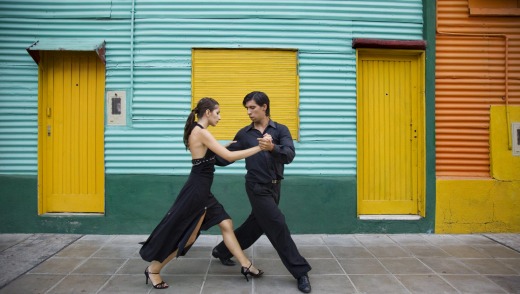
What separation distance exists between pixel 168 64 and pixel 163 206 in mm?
2217

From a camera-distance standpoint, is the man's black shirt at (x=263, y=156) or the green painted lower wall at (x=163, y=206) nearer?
the man's black shirt at (x=263, y=156)

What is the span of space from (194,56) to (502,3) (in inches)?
198

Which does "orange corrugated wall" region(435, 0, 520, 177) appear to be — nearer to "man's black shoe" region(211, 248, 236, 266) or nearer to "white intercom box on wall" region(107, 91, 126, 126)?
"man's black shoe" region(211, 248, 236, 266)

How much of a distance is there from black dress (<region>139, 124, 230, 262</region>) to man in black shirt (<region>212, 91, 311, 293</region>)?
10.2 inches

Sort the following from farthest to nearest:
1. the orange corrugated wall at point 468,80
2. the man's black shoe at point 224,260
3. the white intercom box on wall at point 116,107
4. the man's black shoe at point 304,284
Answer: the orange corrugated wall at point 468,80, the white intercom box on wall at point 116,107, the man's black shoe at point 224,260, the man's black shoe at point 304,284

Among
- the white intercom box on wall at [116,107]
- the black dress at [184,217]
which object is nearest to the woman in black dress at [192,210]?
the black dress at [184,217]

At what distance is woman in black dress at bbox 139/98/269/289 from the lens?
4.09 m

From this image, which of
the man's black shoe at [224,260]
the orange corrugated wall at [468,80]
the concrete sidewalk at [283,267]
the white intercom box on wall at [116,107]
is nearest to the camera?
the concrete sidewalk at [283,267]

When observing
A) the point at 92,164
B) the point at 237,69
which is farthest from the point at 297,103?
the point at 92,164

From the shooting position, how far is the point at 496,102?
665 cm

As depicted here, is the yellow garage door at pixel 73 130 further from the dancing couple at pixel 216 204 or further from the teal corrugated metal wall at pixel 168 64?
the dancing couple at pixel 216 204

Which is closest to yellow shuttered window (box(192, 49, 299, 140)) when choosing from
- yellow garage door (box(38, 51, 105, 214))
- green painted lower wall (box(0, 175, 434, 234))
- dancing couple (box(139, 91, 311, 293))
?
green painted lower wall (box(0, 175, 434, 234))

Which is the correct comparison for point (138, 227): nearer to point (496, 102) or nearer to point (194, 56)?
point (194, 56)

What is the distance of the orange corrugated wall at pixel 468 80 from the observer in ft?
21.7
